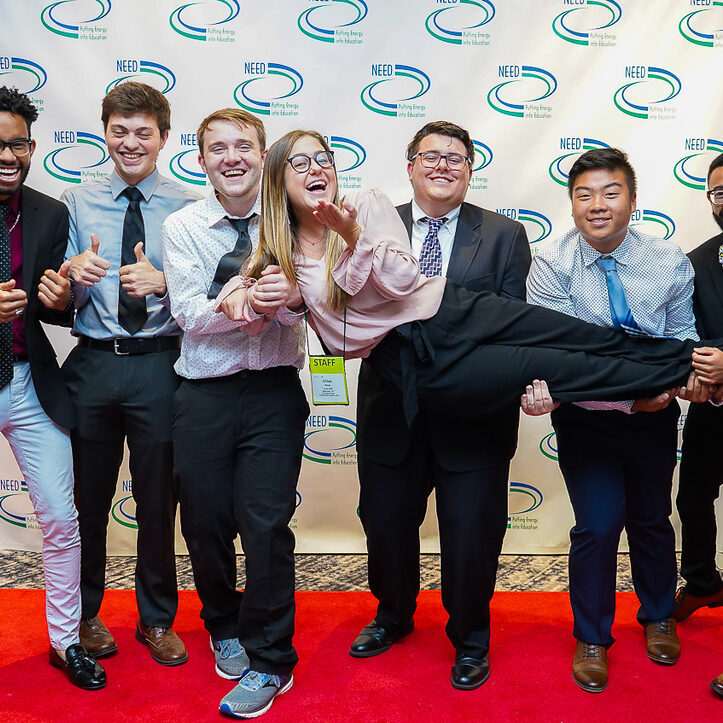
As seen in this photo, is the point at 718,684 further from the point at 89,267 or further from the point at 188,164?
the point at 188,164

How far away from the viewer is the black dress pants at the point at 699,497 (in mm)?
2941

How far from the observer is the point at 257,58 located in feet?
12.4

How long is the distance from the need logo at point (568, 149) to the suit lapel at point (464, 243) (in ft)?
4.32

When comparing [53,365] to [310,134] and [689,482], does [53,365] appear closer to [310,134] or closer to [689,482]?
[310,134]

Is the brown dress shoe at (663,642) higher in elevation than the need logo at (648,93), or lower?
lower

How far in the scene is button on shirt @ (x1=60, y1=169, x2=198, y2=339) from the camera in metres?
2.72

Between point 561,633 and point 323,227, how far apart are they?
Result: 5.78ft

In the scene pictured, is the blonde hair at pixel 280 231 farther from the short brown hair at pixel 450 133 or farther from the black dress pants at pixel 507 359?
the short brown hair at pixel 450 133

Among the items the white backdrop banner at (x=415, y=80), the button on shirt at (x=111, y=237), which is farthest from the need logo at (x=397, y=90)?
the button on shirt at (x=111, y=237)

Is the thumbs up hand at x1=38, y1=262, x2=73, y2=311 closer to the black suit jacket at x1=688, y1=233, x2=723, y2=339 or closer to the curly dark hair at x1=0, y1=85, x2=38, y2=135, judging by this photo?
the curly dark hair at x1=0, y1=85, x2=38, y2=135

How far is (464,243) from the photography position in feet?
8.63

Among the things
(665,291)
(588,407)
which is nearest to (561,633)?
(588,407)

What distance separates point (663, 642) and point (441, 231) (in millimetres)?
1613

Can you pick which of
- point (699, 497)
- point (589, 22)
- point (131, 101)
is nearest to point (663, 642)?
point (699, 497)
